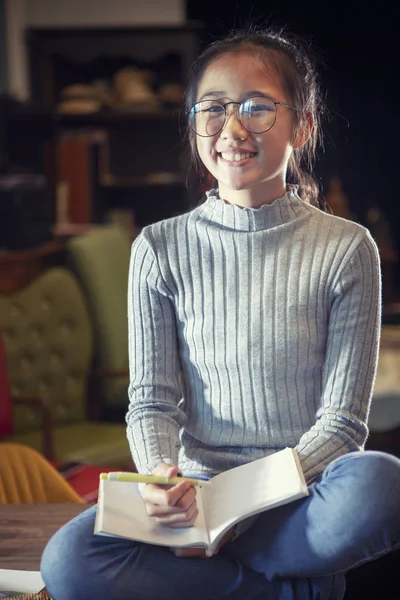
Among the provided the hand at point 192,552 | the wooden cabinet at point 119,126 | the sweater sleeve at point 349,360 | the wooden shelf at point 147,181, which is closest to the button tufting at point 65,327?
the sweater sleeve at point 349,360

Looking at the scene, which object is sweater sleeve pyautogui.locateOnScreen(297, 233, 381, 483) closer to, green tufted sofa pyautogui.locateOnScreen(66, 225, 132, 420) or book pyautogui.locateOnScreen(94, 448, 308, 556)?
book pyautogui.locateOnScreen(94, 448, 308, 556)

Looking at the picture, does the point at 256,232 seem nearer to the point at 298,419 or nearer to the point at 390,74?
the point at 298,419

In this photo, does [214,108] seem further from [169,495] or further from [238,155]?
[169,495]

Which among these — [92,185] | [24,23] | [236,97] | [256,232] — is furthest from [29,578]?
[24,23]

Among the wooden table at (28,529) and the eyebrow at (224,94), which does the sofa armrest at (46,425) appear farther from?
the eyebrow at (224,94)

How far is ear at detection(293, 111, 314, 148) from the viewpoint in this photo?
1452 millimetres

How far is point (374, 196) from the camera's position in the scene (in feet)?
19.3

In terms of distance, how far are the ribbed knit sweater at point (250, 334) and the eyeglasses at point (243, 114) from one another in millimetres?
117

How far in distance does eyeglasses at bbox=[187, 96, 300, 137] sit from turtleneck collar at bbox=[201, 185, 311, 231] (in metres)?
0.11

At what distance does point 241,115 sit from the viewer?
138 centimetres

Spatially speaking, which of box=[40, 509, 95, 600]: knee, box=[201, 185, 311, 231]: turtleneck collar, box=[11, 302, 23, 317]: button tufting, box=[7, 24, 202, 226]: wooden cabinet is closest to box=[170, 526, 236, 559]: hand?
box=[40, 509, 95, 600]: knee

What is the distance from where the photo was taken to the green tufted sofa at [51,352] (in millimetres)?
2752

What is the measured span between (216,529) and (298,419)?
0.87 feet

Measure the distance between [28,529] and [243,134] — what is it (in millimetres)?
666
